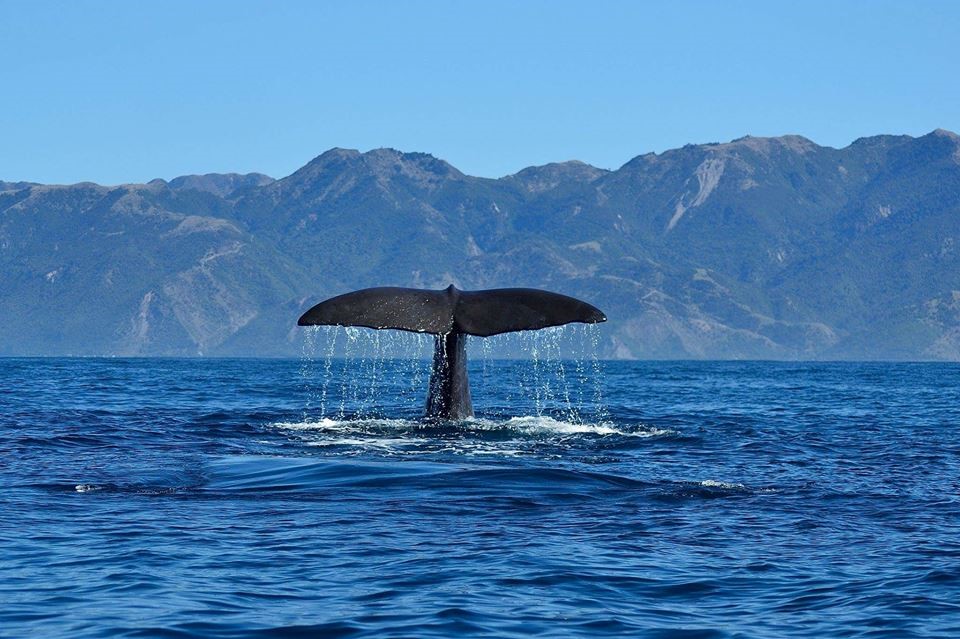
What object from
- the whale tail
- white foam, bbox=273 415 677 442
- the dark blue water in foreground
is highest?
the whale tail

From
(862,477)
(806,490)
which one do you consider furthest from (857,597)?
(862,477)

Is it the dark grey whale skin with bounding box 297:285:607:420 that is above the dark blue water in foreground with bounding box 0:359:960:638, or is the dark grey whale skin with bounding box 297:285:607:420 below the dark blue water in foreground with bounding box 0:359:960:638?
above

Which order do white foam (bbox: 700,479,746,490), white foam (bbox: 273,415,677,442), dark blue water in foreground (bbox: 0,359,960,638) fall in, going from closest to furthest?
dark blue water in foreground (bbox: 0,359,960,638) < white foam (bbox: 700,479,746,490) < white foam (bbox: 273,415,677,442)

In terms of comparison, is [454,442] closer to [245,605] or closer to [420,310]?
[420,310]

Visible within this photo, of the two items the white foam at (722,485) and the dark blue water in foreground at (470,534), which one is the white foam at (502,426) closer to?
the dark blue water in foreground at (470,534)

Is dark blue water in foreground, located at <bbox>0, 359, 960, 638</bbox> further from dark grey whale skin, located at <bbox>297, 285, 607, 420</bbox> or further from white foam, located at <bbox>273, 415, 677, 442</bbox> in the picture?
dark grey whale skin, located at <bbox>297, 285, 607, 420</bbox>

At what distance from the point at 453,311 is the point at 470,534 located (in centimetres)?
749

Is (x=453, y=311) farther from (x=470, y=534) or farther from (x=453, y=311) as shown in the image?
(x=470, y=534)

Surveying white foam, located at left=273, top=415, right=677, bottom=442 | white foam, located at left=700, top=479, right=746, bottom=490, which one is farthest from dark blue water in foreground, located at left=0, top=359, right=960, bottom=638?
white foam, located at left=273, top=415, right=677, bottom=442

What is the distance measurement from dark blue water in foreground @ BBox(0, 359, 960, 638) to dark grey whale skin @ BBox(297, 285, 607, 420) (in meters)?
1.74

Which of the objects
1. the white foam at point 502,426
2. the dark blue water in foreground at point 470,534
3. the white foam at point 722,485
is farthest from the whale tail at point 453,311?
the white foam at point 502,426

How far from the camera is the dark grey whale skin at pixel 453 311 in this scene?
18.9m

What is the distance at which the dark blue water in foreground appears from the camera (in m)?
9.78

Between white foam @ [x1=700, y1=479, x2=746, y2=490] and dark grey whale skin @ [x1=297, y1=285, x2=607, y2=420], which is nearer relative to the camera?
white foam @ [x1=700, y1=479, x2=746, y2=490]
